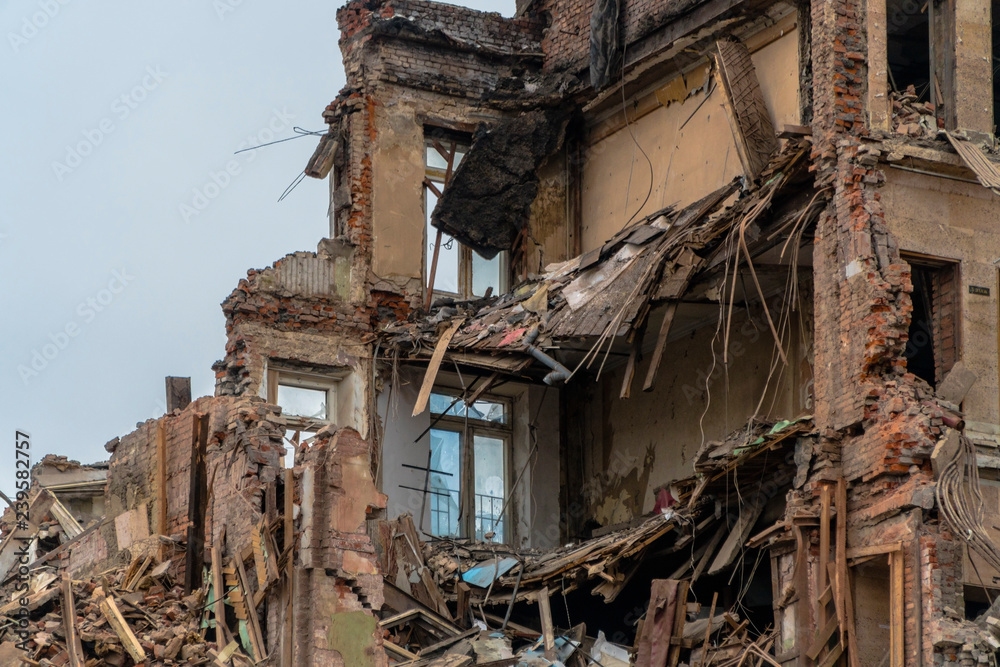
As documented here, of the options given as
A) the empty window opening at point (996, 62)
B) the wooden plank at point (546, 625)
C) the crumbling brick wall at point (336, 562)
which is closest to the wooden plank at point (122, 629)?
the crumbling brick wall at point (336, 562)

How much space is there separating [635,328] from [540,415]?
13.4 feet

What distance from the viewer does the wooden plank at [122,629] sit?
51.9ft

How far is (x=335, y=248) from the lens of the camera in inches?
875

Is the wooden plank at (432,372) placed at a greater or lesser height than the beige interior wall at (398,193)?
lesser

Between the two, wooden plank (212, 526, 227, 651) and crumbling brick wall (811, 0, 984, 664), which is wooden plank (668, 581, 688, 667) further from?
wooden plank (212, 526, 227, 651)

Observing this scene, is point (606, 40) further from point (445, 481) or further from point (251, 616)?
point (251, 616)

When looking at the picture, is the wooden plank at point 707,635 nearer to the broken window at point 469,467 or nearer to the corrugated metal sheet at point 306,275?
the broken window at point 469,467

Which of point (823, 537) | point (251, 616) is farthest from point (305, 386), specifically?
point (823, 537)

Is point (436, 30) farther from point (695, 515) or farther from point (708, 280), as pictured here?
point (695, 515)

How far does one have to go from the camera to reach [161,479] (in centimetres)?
1866

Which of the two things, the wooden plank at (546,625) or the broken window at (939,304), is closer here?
the broken window at (939,304)

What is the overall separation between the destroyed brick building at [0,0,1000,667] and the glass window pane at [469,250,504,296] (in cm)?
3

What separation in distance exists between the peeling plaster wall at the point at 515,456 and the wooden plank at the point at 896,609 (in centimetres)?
649

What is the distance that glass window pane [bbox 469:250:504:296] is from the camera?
23.0 metres
